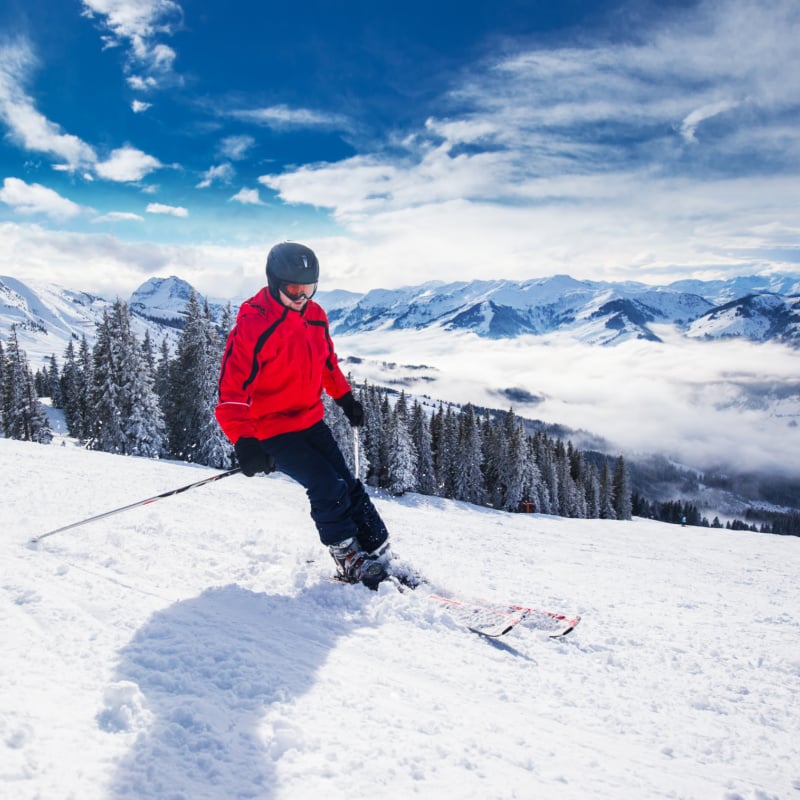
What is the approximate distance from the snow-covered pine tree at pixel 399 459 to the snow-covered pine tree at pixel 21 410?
2951 centimetres

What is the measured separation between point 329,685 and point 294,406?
101 inches

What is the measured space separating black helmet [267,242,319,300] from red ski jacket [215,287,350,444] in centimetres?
18

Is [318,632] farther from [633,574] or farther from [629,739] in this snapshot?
[633,574]

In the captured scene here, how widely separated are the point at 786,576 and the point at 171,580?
14.9m

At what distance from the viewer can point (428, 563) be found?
25.7 feet

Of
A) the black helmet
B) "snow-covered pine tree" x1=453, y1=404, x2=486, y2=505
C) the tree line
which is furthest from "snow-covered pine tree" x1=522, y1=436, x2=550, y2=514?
the black helmet

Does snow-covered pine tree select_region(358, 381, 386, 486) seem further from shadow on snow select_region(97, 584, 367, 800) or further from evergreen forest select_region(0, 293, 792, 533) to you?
shadow on snow select_region(97, 584, 367, 800)

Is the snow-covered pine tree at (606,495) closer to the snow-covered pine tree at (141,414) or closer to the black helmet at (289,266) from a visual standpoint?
the snow-covered pine tree at (141,414)

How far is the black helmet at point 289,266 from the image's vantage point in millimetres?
4871

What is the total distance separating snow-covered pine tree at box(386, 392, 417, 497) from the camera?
155 feet

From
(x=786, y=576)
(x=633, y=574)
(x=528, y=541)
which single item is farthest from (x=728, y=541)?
(x=633, y=574)

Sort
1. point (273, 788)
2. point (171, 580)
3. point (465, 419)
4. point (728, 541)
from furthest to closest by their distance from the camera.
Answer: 1. point (465, 419)
2. point (728, 541)
3. point (171, 580)
4. point (273, 788)

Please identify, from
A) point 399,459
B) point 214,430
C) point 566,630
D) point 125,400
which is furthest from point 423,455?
point 566,630

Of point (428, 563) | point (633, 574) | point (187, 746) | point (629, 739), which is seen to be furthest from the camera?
point (633, 574)
